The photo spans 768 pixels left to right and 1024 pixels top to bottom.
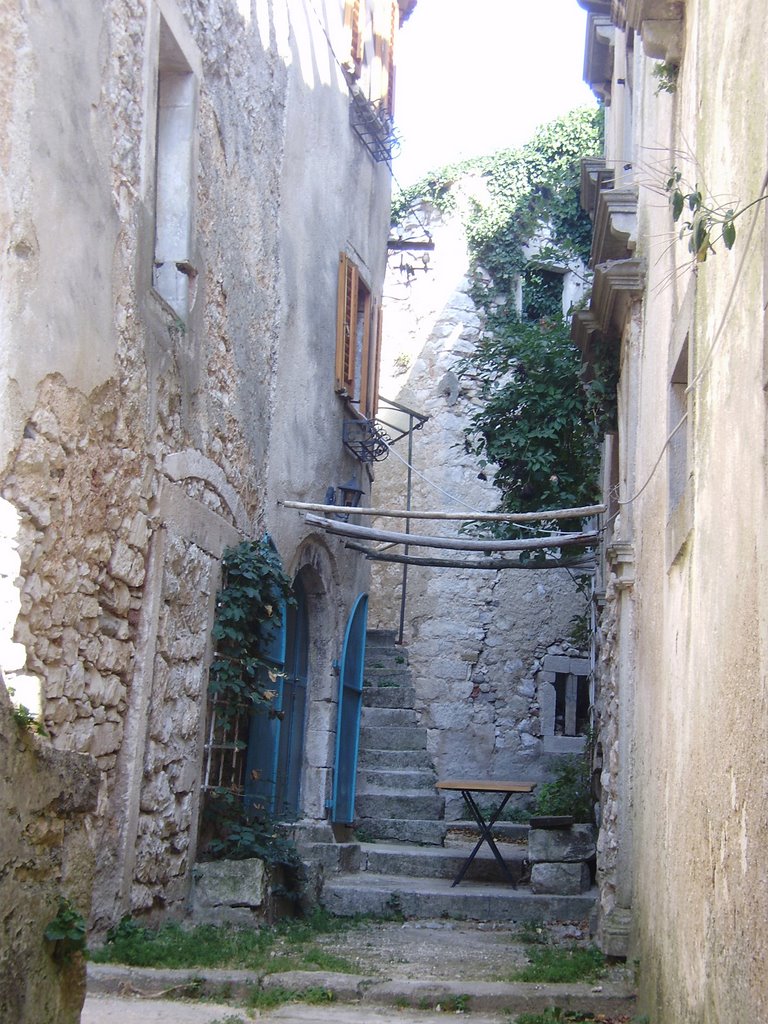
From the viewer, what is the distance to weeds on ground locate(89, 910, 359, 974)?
5.79m

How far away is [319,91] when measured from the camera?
33.9ft

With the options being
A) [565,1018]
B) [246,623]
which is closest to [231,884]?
[246,623]

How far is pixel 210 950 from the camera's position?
6.12 metres

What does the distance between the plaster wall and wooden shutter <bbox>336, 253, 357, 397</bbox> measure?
15.1 ft

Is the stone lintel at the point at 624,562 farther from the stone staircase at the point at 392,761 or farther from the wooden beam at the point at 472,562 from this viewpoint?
the stone staircase at the point at 392,761

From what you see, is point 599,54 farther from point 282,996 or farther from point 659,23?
point 282,996

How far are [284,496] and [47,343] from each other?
14.3 feet

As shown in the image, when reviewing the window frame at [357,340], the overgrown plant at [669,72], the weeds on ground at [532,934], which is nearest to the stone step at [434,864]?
the weeds on ground at [532,934]

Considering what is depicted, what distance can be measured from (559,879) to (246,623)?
3066mm

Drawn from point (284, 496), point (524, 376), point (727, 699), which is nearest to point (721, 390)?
point (727, 699)

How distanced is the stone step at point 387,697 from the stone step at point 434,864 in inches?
109

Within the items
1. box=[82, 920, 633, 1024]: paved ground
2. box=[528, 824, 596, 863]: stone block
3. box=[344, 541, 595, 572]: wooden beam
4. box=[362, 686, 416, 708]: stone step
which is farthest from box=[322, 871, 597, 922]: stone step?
box=[362, 686, 416, 708]: stone step

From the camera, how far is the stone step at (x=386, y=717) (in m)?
12.5

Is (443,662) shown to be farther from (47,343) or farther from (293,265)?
(47,343)
